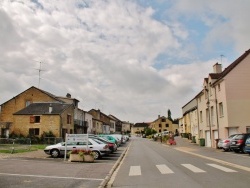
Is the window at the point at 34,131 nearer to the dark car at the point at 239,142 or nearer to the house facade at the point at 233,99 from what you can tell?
the house facade at the point at 233,99

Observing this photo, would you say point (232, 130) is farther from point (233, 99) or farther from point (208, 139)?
point (208, 139)

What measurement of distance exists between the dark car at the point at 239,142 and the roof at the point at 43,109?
29.6m

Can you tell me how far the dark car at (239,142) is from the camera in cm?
2791

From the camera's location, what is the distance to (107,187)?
10875mm

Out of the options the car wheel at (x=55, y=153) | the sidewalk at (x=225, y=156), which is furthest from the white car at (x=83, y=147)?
the sidewalk at (x=225, y=156)

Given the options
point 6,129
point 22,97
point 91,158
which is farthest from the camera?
point 22,97

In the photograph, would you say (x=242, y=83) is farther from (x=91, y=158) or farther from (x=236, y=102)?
A: (x=91, y=158)

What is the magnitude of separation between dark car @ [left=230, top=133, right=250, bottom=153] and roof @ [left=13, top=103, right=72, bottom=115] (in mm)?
29623

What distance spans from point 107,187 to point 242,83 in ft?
94.3

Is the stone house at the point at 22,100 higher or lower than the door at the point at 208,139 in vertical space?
higher

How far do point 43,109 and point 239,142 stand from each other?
110ft

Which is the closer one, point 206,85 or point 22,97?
point 206,85

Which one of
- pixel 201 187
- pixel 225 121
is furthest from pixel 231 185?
pixel 225 121

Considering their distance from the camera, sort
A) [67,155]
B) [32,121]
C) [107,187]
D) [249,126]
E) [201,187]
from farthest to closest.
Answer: [32,121] < [249,126] < [67,155] < [107,187] < [201,187]
